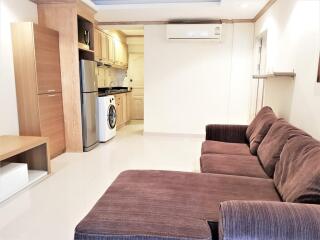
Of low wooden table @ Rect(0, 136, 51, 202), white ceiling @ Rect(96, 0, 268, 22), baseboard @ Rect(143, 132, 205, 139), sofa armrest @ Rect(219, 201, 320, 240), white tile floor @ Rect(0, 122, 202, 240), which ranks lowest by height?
white tile floor @ Rect(0, 122, 202, 240)

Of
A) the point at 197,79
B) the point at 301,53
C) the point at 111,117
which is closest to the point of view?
the point at 301,53

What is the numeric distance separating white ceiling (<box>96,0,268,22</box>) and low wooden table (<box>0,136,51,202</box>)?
2568mm

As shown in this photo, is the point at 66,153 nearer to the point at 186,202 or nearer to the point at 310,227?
the point at 186,202

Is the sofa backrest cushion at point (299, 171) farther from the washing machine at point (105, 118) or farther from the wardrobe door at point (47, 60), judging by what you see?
the washing machine at point (105, 118)

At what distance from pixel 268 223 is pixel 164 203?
0.65m

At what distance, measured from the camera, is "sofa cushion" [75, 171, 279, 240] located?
1.29 metres

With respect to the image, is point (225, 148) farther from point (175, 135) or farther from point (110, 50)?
point (110, 50)

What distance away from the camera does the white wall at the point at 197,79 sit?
16.7ft

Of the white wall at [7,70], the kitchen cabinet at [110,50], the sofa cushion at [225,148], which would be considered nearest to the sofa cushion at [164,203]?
the sofa cushion at [225,148]

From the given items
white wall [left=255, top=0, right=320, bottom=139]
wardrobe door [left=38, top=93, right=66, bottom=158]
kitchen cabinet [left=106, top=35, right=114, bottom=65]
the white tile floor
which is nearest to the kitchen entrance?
kitchen cabinet [left=106, top=35, right=114, bottom=65]

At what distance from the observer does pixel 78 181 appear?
3027 mm

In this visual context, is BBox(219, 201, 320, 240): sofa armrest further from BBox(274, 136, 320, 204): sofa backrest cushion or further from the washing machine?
the washing machine

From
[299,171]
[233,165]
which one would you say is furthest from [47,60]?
[299,171]

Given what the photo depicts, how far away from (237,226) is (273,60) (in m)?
3.14
